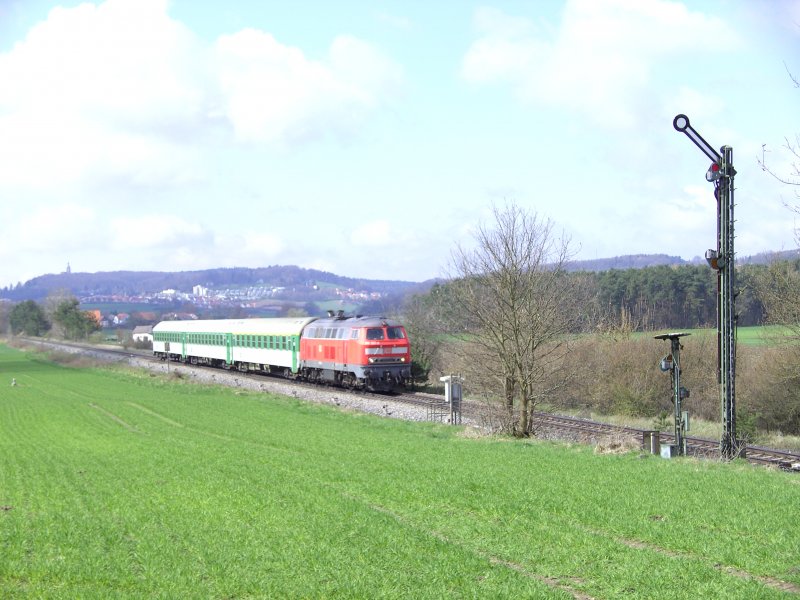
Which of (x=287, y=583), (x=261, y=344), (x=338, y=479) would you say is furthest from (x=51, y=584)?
(x=261, y=344)

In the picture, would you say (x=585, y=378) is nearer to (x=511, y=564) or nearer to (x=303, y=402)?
(x=303, y=402)

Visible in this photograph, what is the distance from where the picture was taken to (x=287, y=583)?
8.69 m

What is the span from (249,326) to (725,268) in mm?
43676

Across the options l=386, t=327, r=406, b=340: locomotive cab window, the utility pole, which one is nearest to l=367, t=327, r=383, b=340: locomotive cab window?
l=386, t=327, r=406, b=340: locomotive cab window

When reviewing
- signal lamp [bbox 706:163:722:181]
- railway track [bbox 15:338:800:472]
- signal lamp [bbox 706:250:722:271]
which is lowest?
railway track [bbox 15:338:800:472]

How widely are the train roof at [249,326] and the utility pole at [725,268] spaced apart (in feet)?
106

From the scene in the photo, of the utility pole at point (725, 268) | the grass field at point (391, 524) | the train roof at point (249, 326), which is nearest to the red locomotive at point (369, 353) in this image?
the train roof at point (249, 326)

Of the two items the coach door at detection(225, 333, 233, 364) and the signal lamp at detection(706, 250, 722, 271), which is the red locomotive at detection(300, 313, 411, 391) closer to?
the coach door at detection(225, 333, 233, 364)

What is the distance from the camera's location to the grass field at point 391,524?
8.60 meters

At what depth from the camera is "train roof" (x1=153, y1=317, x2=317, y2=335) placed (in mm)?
49781

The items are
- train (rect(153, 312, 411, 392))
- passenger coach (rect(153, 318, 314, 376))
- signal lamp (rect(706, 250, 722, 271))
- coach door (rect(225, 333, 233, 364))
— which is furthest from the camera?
coach door (rect(225, 333, 233, 364))

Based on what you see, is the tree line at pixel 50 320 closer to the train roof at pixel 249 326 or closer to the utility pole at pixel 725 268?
the train roof at pixel 249 326

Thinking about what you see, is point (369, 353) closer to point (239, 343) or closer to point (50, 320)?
point (239, 343)

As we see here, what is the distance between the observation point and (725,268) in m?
17.9
